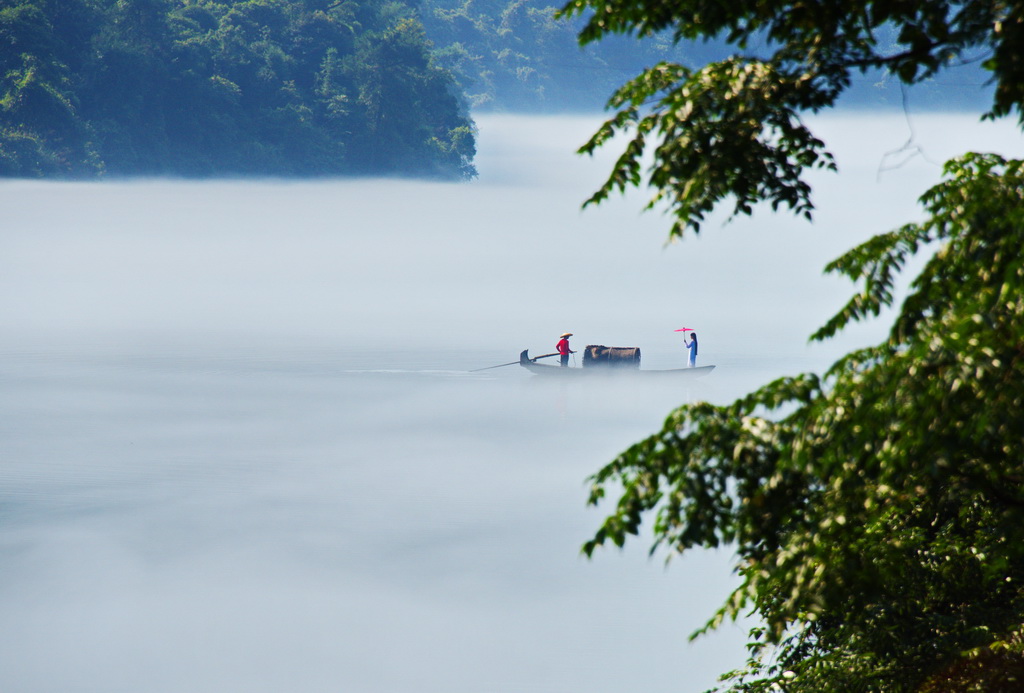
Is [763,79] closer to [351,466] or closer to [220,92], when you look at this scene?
[351,466]

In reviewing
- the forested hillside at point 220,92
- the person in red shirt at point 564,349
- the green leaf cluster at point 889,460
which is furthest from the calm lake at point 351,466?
the forested hillside at point 220,92

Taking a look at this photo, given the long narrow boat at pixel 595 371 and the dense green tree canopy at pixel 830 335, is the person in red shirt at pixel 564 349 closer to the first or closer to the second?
the long narrow boat at pixel 595 371

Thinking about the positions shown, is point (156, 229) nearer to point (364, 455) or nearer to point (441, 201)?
point (441, 201)

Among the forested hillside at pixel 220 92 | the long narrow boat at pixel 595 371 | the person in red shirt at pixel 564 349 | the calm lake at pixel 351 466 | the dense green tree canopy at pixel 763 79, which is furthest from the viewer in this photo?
the forested hillside at pixel 220 92

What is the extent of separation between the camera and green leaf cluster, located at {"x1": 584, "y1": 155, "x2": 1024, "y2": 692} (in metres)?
3.44

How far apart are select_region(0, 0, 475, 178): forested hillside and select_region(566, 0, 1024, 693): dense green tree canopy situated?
5725cm

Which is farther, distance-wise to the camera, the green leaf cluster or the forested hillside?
the forested hillside

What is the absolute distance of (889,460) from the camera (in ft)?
11.3

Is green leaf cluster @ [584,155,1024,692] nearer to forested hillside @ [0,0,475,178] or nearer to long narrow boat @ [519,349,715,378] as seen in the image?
long narrow boat @ [519,349,715,378]

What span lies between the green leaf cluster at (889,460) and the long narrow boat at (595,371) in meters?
22.8

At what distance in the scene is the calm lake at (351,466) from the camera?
1223 centimetres

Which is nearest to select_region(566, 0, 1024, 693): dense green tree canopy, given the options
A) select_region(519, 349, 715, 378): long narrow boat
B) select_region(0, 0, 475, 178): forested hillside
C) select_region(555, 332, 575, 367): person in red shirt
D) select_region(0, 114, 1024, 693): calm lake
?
select_region(0, 114, 1024, 693): calm lake

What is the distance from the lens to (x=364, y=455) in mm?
21188

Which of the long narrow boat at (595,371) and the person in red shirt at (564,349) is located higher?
the person in red shirt at (564,349)
